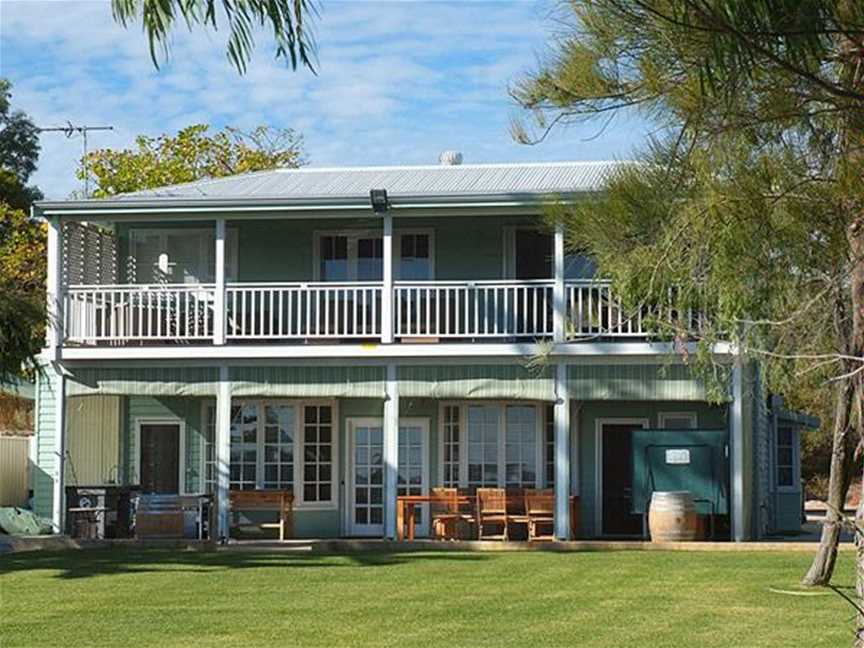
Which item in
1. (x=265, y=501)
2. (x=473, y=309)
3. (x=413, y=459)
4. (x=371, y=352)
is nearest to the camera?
(x=371, y=352)

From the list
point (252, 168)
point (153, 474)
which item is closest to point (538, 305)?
point (153, 474)

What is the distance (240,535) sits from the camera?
83.4 ft

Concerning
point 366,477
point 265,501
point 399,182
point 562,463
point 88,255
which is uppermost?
point 399,182

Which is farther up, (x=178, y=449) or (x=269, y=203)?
(x=269, y=203)

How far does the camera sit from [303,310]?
2541 cm

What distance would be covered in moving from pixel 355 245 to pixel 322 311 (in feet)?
5.70

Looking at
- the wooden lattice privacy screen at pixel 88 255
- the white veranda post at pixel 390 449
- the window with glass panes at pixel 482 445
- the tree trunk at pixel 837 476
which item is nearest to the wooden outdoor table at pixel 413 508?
the white veranda post at pixel 390 449

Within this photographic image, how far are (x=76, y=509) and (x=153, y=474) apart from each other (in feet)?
11.2

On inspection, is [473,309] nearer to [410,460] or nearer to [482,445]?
[482,445]

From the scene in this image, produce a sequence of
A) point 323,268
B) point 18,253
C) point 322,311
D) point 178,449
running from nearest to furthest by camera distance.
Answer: point 322,311 < point 323,268 < point 178,449 < point 18,253

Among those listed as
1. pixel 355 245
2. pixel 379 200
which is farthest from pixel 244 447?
pixel 379 200

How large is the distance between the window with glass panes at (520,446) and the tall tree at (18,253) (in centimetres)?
759

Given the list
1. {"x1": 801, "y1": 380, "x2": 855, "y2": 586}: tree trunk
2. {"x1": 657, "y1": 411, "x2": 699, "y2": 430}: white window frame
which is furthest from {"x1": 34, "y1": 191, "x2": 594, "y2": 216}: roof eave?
{"x1": 801, "y1": 380, "x2": 855, "y2": 586}: tree trunk

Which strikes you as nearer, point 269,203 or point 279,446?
point 269,203
